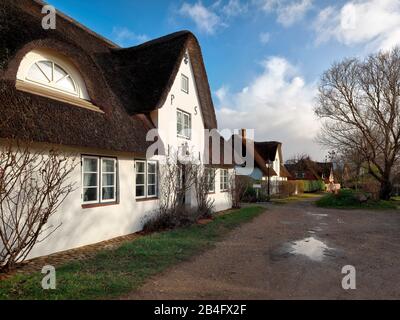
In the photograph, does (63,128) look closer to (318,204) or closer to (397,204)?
(318,204)

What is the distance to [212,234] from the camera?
32.9 feet

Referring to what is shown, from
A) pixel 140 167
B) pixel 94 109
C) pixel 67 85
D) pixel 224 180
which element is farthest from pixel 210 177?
pixel 67 85

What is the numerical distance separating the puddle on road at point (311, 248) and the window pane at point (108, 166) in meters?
5.93

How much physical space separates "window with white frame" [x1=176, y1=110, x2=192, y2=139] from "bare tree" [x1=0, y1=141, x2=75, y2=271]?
698 cm

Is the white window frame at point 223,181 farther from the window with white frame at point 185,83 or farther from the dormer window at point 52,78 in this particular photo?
the dormer window at point 52,78

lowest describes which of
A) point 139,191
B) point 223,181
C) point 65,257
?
point 65,257

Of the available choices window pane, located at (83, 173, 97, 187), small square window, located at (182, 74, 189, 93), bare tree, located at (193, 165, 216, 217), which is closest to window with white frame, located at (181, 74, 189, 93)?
small square window, located at (182, 74, 189, 93)

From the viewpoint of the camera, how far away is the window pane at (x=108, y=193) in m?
8.97

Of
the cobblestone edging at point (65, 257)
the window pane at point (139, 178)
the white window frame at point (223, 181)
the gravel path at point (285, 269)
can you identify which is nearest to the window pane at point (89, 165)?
the window pane at point (139, 178)

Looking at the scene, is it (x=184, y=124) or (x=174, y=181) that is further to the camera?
(x=184, y=124)

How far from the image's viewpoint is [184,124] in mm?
13797

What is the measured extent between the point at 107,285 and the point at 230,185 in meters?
14.0

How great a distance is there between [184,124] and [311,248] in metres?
7.96

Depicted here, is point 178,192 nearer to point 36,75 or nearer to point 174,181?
point 174,181
